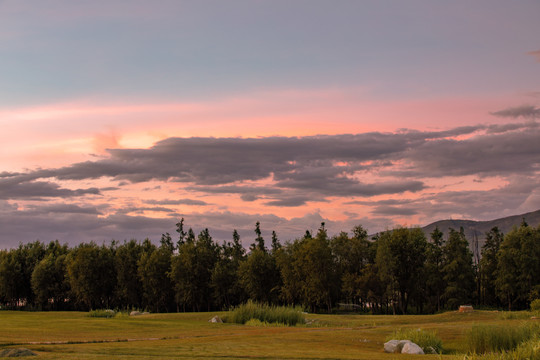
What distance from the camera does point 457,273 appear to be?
7794 centimetres

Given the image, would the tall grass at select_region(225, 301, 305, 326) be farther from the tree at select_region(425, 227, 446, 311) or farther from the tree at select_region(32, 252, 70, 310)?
the tree at select_region(32, 252, 70, 310)

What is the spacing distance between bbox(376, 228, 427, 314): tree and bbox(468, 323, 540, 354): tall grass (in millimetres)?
54287

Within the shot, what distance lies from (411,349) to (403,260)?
196ft

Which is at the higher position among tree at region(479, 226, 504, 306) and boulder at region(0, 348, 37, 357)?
boulder at region(0, 348, 37, 357)

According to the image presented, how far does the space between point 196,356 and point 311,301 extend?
64.2 metres

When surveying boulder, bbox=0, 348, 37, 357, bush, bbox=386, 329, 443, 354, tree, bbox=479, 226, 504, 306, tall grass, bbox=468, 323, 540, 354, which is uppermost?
boulder, bbox=0, 348, 37, 357

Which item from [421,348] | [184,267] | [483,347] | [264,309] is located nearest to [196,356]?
[421,348]

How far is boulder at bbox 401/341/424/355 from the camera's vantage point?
22.2m

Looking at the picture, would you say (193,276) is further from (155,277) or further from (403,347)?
(403,347)

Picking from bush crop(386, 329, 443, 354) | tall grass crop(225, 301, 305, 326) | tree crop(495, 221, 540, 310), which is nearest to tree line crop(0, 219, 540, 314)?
tree crop(495, 221, 540, 310)

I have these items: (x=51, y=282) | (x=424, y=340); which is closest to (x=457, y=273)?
(x=424, y=340)

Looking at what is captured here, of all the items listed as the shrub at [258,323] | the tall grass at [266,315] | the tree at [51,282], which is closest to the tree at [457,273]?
the tall grass at [266,315]

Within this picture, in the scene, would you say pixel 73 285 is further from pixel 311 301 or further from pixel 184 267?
pixel 311 301

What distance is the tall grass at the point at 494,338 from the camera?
2250cm
